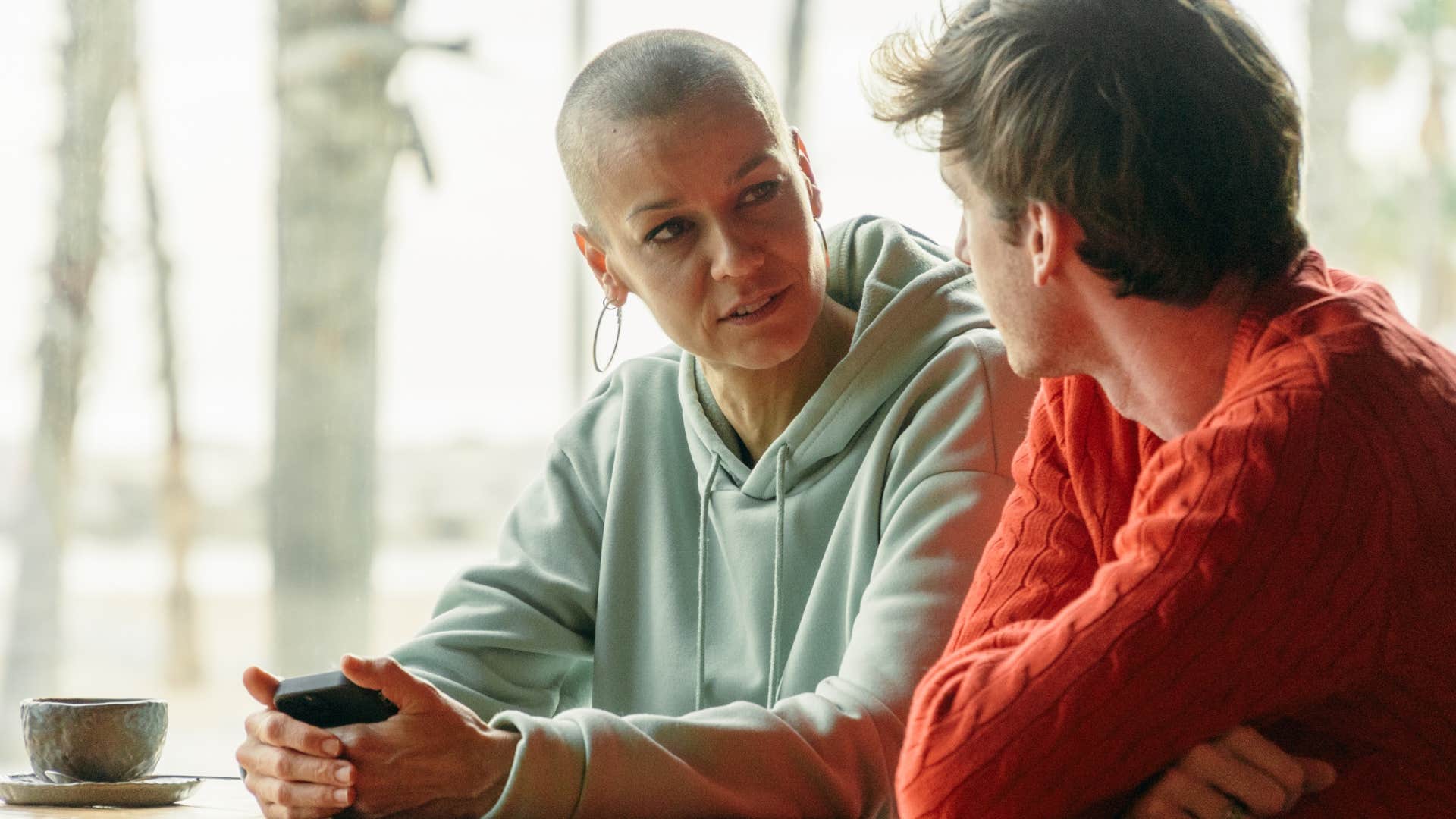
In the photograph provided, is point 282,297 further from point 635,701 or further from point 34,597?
point 635,701

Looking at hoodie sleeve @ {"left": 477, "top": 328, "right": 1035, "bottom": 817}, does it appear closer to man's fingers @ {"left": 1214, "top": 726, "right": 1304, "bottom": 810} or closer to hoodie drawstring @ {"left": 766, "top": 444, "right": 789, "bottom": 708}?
hoodie drawstring @ {"left": 766, "top": 444, "right": 789, "bottom": 708}

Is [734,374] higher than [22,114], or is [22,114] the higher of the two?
[22,114]

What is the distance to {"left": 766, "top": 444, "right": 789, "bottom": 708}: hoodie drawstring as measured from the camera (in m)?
1.60

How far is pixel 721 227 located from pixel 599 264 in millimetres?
263

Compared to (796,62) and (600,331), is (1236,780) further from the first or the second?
(796,62)

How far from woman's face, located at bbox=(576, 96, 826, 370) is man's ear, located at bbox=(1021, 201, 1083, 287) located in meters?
0.49

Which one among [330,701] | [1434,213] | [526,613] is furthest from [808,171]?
[1434,213]

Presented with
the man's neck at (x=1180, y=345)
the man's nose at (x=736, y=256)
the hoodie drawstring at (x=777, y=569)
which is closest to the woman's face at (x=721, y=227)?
the man's nose at (x=736, y=256)

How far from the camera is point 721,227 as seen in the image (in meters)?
1.58

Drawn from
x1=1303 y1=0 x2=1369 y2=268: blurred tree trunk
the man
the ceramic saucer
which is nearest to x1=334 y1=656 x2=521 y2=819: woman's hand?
the ceramic saucer

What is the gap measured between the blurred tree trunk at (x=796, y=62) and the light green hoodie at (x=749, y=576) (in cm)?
171

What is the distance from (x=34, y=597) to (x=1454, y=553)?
3.21m

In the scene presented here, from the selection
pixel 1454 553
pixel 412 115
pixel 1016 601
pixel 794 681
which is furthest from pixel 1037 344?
pixel 412 115

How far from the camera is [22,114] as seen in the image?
3.39 meters
